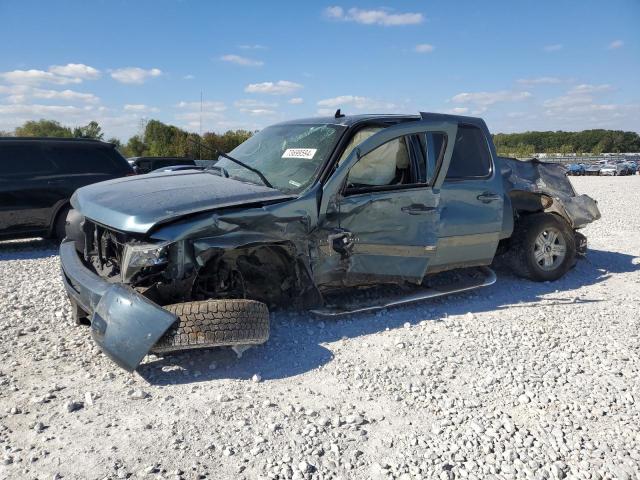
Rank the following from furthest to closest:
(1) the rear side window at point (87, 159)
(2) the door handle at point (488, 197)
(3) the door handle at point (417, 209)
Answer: (1) the rear side window at point (87, 159) → (2) the door handle at point (488, 197) → (3) the door handle at point (417, 209)

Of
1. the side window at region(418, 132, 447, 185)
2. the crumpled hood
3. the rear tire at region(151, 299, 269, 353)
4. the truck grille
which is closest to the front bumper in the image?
the rear tire at region(151, 299, 269, 353)

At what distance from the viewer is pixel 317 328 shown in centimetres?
434

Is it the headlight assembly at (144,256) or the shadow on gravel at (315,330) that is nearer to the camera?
the headlight assembly at (144,256)

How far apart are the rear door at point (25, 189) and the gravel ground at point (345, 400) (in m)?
3.51

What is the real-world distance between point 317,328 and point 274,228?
101 centimetres

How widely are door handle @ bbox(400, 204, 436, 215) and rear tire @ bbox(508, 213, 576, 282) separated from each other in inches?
76.6

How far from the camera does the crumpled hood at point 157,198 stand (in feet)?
11.4

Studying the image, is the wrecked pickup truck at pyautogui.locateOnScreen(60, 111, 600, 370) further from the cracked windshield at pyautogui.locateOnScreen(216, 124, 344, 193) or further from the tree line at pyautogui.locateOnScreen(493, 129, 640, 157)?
the tree line at pyautogui.locateOnScreen(493, 129, 640, 157)

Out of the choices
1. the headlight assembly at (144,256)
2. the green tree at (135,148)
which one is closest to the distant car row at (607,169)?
the green tree at (135,148)

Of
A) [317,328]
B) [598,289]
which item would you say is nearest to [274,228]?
[317,328]

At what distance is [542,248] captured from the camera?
20.4ft

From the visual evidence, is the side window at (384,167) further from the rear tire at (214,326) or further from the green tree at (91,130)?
the green tree at (91,130)

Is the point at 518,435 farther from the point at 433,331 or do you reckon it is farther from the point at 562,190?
the point at 562,190

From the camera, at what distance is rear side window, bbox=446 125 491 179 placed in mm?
5125
